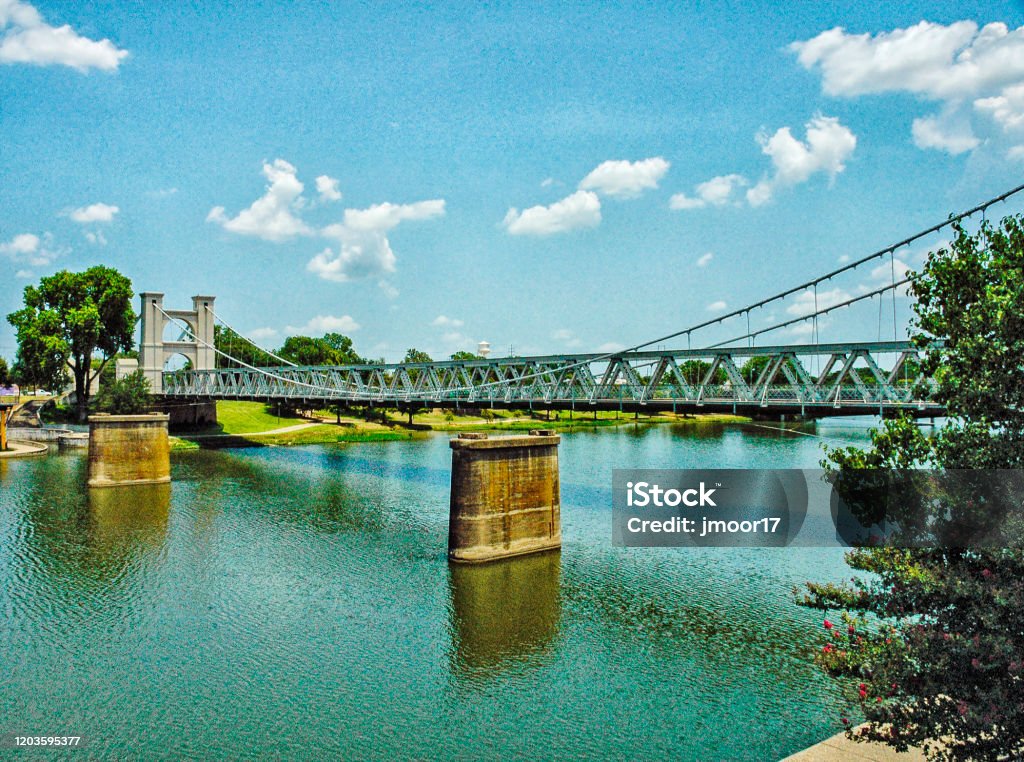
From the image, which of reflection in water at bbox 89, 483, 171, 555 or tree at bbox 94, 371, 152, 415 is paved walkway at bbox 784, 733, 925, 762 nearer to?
reflection in water at bbox 89, 483, 171, 555

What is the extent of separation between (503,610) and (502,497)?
574 cm

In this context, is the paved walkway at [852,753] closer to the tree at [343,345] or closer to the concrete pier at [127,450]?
the concrete pier at [127,450]

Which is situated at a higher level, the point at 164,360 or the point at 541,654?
the point at 164,360

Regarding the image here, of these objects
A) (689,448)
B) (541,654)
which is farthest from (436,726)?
(689,448)

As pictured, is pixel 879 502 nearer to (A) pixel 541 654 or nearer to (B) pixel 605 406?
(A) pixel 541 654

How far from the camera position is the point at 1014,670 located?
9125 millimetres

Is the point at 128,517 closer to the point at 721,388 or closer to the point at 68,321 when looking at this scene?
the point at 721,388

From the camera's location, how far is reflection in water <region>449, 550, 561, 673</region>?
19.6 meters

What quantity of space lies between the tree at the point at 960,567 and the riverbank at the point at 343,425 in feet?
160

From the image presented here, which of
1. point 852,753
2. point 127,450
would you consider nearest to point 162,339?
point 127,450

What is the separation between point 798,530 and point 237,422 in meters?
59.1

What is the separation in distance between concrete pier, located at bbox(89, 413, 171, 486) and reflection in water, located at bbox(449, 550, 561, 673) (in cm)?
2636

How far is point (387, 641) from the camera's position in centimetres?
2031

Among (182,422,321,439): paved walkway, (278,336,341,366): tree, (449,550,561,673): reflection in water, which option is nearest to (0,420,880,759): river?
(449,550,561,673): reflection in water
